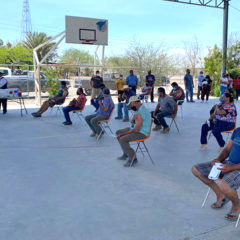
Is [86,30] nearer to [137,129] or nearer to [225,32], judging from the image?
[225,32]

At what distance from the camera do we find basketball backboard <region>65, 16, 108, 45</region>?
1528 centimetres

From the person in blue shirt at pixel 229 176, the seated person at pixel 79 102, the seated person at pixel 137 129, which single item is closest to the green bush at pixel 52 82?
the seated person at pixel 79 102

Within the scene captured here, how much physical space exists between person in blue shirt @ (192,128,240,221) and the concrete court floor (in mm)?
121

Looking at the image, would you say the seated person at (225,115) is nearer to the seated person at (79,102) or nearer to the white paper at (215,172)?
the white paper at (215,172)

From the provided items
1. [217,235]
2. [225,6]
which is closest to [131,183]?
[217,235]

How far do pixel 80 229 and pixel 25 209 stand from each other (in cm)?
→ 84

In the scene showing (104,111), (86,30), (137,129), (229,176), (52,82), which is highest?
(86,30)

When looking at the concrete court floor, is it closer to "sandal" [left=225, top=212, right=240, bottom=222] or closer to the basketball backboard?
"sandal" [left=225, top=212, right=240, bottom=222]

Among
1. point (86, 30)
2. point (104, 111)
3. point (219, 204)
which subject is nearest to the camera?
point (219, 204)

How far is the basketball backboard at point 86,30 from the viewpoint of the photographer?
15281 millimetres

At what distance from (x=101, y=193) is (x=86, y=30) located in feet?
41.9

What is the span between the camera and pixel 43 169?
524 cm

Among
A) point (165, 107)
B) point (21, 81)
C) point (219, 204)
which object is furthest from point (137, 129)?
point (21, 81)

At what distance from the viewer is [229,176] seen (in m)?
3.29
